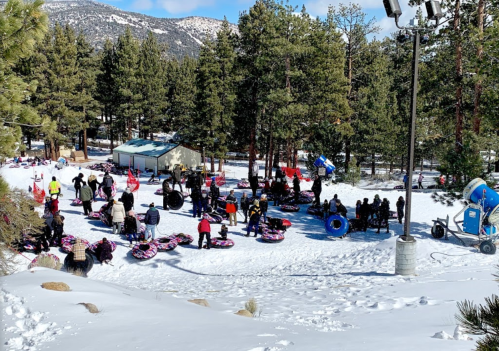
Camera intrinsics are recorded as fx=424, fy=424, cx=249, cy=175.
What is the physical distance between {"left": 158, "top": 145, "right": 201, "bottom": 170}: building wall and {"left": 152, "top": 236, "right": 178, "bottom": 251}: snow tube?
26630 mm

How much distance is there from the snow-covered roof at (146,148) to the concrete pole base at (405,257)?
33266 mm

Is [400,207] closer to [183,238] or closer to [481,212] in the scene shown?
[481,212]

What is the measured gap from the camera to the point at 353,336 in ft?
22.0

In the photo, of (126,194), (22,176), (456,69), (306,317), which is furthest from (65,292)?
(22,176)

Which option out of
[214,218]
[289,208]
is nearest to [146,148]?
[289,208]

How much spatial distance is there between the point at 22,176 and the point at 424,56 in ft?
91.9

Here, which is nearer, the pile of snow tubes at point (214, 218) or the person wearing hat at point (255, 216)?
the person wearing hat at point (255, 216)

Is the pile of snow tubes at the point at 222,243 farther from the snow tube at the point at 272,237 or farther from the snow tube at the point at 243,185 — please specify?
the snow tube at the point at 243,185

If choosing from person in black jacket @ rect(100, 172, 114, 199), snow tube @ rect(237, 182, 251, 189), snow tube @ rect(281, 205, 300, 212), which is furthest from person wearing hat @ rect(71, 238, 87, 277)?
snow tube @ rect(237, 182, 251, 189)

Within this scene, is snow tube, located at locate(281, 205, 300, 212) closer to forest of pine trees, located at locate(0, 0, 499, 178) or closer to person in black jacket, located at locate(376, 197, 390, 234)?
person in black jacket, located at locate(376, 197, 390, 234)

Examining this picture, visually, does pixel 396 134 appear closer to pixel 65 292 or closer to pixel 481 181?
pixel 481 181

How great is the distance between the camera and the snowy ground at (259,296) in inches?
245

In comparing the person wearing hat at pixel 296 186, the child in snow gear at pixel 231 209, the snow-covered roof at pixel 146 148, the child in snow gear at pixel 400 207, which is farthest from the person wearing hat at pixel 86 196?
the snow-covered roof at pixel 146 148

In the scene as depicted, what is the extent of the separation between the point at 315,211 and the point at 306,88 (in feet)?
44.6
